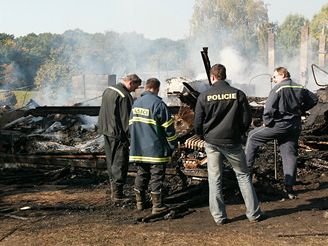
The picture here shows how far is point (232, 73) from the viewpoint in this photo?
53.9 m

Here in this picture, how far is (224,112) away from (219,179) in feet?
2.89

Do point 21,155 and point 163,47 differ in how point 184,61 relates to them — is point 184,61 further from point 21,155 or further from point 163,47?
point 21,155

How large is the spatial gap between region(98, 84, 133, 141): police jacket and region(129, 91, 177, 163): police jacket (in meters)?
0.66

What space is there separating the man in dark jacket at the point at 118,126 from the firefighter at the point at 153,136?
67 centimetres

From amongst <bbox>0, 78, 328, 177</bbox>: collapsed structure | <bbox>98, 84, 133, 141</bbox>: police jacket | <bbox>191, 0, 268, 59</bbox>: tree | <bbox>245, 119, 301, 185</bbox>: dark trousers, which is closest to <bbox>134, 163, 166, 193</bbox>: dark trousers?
<bbox>98, 84, 133, 141</bbox>: police jacket

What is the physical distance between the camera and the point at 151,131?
19.5ft

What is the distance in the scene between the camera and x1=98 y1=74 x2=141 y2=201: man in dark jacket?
6.70 metres

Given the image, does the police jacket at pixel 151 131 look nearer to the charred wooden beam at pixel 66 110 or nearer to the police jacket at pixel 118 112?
the police jacket at pixel 118 112

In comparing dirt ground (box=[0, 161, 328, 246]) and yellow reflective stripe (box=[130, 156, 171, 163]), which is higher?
yellow reflective stripe (box=[130, 156, 171, 163])

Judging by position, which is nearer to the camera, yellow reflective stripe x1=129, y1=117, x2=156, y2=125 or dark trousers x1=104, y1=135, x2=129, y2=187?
yellow reflective stripe x1=129, y1=117, x2=156, y2=125

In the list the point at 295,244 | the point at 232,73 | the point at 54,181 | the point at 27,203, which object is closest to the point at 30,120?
the point at 54,181

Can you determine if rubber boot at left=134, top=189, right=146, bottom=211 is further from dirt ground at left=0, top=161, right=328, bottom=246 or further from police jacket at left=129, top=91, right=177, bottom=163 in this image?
police jacket at left=129, top=91, right=177, bottom=163

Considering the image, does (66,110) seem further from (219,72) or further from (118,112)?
(219,72)

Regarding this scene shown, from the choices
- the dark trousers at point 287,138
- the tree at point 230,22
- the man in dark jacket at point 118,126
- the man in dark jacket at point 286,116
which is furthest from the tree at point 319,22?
the man in dark jacket at point 118,126
